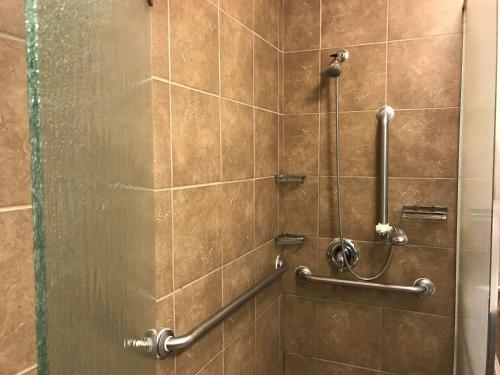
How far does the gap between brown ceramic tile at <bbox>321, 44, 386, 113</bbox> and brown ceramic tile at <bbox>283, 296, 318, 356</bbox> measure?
0.97 meters

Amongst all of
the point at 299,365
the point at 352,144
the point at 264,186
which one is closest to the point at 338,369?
the point at 299,365

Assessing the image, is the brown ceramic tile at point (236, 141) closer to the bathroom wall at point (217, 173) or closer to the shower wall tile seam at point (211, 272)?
the bathroom wall at point (217, 173)

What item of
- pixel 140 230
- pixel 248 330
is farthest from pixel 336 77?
pixel 140 230

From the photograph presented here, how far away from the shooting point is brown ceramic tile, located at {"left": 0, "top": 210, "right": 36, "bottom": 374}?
0.55m

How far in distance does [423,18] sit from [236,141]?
3.22ft

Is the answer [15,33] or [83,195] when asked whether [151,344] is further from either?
[15,33]

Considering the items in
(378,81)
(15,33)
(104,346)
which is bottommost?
(104,346)

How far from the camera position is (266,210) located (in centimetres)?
165

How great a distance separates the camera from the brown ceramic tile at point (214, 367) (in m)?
1.19

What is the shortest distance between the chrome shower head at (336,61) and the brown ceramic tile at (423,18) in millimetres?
210

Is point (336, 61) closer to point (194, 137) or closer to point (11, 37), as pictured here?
point (194, 137)

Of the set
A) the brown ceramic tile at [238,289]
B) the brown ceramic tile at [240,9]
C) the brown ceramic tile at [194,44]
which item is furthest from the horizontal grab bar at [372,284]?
the brown ceramic tile at [240,9]

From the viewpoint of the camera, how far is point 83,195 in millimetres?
454

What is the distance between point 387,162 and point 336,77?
0.45 m
